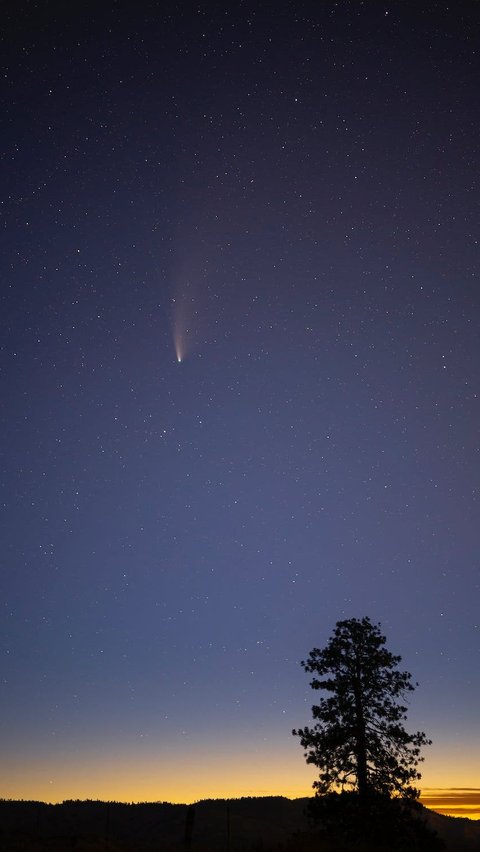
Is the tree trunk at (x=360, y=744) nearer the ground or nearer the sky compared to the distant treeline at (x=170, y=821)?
nearer the sky

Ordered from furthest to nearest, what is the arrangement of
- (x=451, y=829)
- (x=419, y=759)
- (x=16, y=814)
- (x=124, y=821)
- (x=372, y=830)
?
1. (x=451, y=829)
2. (x=124, y=821)
3. (x=16, y=814)
4. (x=419, y=759)
5. (x=372, y=830)

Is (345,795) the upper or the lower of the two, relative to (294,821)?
upper

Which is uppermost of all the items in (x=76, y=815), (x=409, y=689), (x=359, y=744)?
(x=409, y=689)

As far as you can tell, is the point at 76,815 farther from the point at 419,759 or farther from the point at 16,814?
the point at 419,759

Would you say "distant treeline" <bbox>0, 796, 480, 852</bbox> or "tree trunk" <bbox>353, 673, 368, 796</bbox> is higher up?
"tree trunk" <bbox>353, 673, 368, 796</bbox>

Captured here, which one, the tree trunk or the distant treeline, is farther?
the distant treeline

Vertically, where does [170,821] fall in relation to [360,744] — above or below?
below

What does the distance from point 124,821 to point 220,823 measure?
22.0 metres

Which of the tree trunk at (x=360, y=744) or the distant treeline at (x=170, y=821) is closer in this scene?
the tree trunk at (x=360, y=744)

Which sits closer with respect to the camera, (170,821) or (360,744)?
(360,744)

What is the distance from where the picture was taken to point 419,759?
80.0ft

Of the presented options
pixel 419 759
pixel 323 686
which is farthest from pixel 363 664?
pixel 419 759

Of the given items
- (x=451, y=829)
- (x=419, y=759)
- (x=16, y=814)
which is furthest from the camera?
(x=451, y=829)

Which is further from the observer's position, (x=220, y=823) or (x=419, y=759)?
(x=220, y=823)
